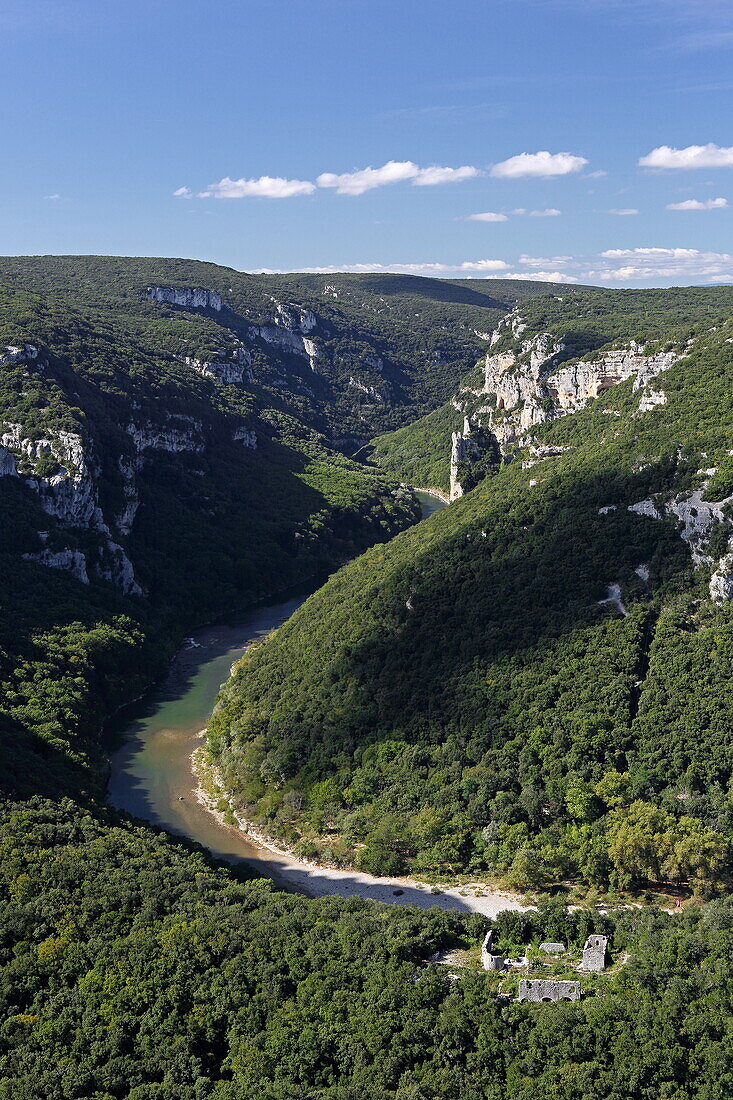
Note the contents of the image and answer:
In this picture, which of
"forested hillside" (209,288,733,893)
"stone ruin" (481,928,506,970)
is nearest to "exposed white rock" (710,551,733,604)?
"forested hillside" (209,288,733,893)

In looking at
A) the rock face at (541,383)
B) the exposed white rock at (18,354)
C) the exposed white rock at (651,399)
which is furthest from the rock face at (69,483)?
the exposed white rock at (651,399)

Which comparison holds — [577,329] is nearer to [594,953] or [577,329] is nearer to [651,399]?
[651,399]

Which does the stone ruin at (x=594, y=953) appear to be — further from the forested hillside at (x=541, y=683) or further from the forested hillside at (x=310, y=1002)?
the forested hillside at (x=541, y=683)

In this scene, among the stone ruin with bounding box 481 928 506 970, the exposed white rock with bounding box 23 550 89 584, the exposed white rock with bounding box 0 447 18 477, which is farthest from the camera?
the exposed white rock with bounding box 0 447 18 477

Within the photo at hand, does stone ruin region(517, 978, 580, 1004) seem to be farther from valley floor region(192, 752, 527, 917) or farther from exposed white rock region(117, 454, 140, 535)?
exposed white rock region(117, 454, 140, 535)

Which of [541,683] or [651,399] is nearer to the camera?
[541,683]

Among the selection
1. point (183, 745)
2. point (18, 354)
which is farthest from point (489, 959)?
point (18, 354)
